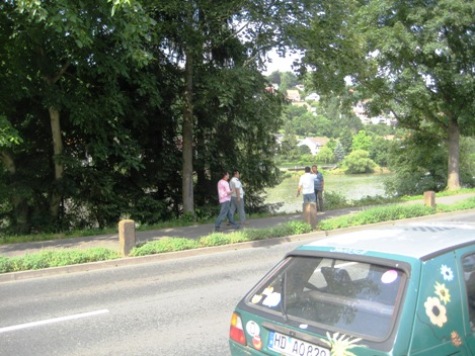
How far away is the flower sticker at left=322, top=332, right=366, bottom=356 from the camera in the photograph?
9.19 ft

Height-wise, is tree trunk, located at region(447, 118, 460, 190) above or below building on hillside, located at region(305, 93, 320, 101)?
below

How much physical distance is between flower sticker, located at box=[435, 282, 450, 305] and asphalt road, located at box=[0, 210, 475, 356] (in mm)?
1556

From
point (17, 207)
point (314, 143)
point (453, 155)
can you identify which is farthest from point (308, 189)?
point (314, 143)

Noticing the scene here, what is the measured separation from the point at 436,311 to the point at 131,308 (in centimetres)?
501

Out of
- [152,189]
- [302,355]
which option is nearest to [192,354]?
[302,355]

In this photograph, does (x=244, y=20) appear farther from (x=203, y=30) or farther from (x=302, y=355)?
(x=302, y=355)

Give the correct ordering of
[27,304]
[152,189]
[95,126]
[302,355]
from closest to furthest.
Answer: [302,355], [27,304], [95,126], [152,189]

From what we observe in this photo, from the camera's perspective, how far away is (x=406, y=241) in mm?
3377

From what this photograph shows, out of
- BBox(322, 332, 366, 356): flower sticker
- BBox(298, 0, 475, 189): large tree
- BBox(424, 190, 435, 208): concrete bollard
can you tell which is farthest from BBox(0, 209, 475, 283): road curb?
BBox(298, 0, 475, 189): large tree

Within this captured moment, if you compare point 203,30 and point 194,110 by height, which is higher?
point 203,30

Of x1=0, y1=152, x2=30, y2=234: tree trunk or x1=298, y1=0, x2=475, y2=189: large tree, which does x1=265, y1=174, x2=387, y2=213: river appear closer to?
x1=298, y1=0, x2=475, y2=189: large tree

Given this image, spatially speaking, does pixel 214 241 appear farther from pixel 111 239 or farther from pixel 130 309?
pixel 130 309

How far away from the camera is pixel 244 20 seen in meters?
16.2

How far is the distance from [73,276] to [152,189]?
31.1ft
